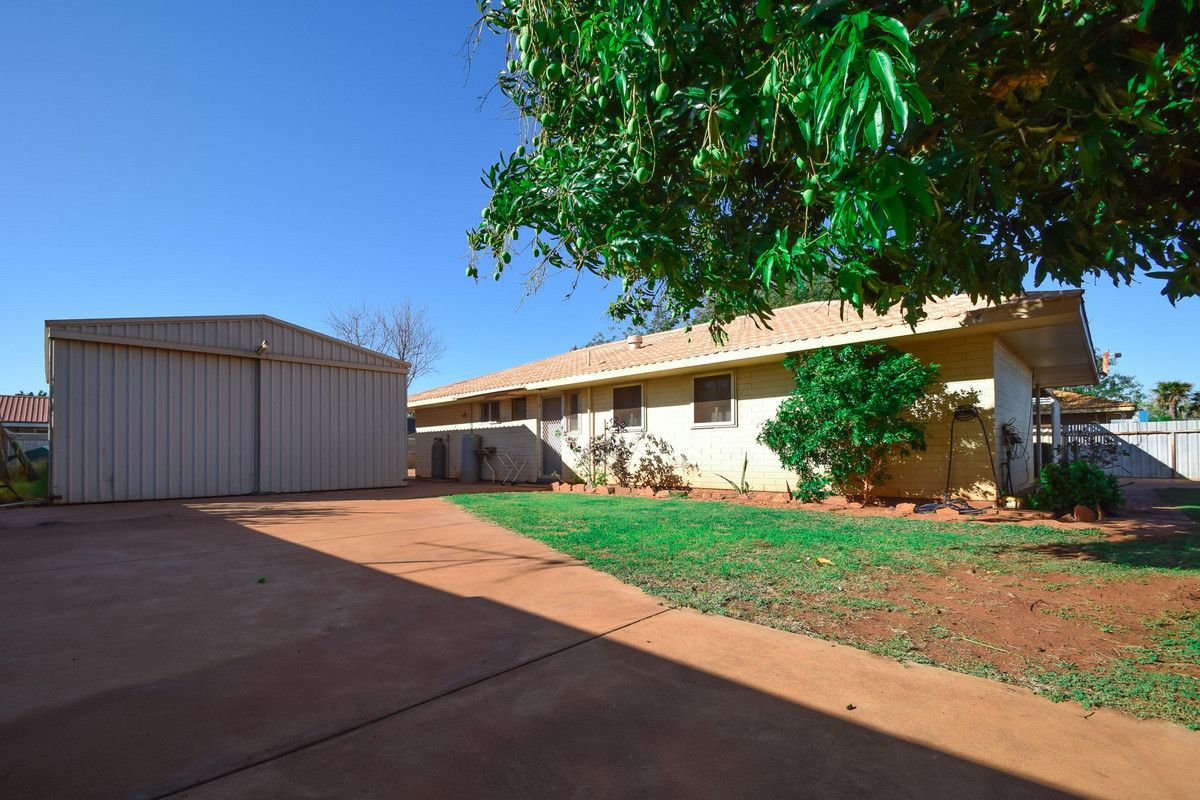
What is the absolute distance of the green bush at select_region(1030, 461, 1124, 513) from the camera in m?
7.73

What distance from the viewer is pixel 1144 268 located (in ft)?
14.8

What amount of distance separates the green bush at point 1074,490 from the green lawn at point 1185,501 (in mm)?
922

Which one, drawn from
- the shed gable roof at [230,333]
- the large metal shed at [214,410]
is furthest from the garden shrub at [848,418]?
the shed gable roof at [230,333]

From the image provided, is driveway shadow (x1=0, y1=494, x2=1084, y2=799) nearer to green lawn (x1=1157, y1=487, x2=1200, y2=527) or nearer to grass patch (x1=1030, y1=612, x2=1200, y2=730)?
grass patch (x1=1030, y1=612, x2=1200, y2=730)

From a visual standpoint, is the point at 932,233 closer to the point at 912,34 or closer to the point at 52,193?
the point at 912,34

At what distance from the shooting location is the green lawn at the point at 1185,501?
27.2ft

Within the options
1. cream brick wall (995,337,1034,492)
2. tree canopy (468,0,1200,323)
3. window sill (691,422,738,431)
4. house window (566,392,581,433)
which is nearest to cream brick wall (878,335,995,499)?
cream brick wall (995,337,1034,492)

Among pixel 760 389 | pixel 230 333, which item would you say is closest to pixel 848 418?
pixel 760 389

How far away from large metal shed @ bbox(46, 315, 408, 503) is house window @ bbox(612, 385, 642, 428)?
238 inches

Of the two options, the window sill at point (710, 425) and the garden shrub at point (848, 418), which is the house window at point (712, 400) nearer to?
the window sill at point (710, 425)

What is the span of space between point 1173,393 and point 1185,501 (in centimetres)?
2866

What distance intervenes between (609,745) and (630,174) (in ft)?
10.3

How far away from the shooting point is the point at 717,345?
12086mm

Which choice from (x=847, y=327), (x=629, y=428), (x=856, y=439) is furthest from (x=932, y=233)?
(x=629, y=428)
